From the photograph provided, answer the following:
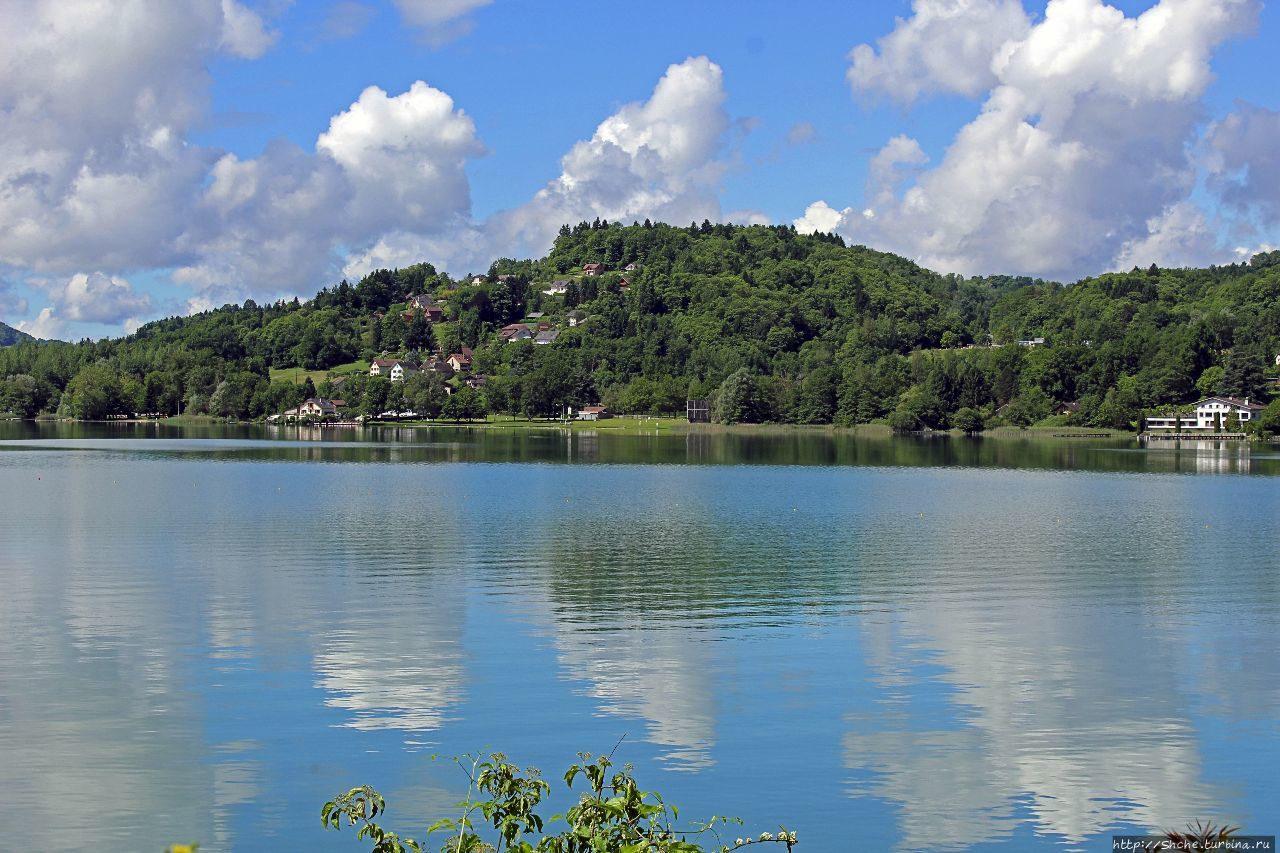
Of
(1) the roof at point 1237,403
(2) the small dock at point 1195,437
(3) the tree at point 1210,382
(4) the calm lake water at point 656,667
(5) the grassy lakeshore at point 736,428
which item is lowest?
(4) the calm lake water at point 656,667

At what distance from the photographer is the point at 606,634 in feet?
80.7

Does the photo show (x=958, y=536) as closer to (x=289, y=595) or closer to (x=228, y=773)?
(x=289, y=595)

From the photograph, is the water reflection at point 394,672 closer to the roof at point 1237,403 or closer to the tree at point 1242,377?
the roof at point 1237,403

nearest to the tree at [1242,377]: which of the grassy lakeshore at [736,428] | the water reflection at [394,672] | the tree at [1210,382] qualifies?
the tree at [1210,382]

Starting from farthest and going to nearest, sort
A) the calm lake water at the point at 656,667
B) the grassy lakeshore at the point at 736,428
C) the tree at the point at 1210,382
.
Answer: the tree at the point at 1210,382 → the grassy lakeshore at the point at 736,428 → the calm lake water at the point at 656,667

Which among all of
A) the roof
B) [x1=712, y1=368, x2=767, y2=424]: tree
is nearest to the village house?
the roof

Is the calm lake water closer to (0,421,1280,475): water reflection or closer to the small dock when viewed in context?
(0,421,1280,475): water reflection

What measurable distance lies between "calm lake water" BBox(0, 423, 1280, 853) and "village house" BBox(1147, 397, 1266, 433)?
112 meters

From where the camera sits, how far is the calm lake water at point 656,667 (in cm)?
1505

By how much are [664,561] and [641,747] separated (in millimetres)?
18705

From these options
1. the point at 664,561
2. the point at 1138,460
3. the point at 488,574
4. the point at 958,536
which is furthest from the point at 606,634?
the point at 1138,460

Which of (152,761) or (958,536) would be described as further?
(958,536)

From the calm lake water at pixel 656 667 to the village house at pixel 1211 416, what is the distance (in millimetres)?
112127

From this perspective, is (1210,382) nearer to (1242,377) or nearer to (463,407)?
(1242,377)
